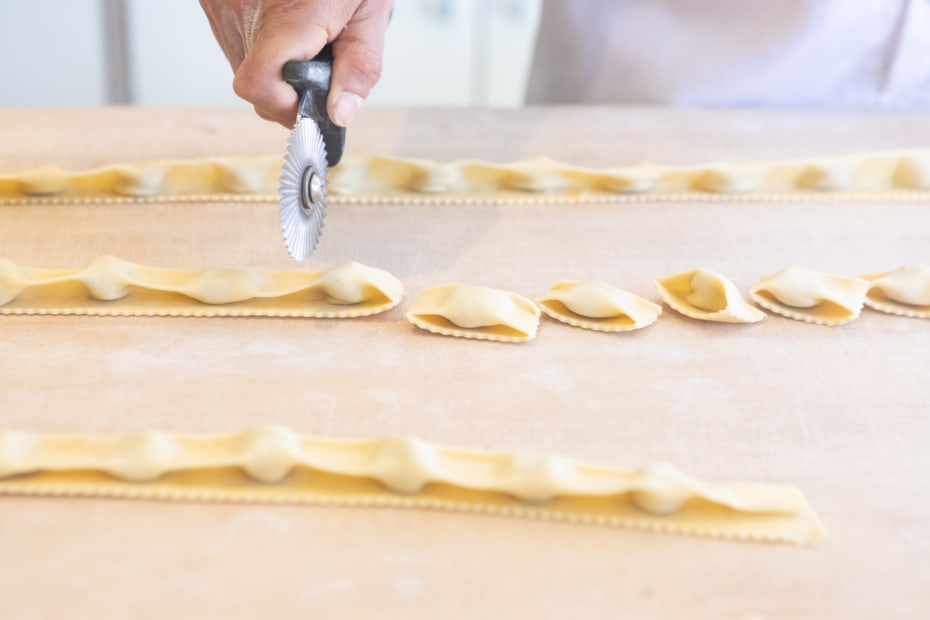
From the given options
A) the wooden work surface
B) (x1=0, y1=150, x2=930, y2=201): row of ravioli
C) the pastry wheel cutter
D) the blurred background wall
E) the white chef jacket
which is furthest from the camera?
the blurred background wall

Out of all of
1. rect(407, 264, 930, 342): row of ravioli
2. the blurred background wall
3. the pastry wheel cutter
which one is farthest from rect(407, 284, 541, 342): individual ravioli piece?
the blurred background wall

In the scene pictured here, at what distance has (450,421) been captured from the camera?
787 millimetres

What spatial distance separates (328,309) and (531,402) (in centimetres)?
22

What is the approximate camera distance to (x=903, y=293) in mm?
958

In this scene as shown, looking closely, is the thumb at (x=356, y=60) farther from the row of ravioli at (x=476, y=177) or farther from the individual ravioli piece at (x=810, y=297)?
the individual ravioli piece at (x=810, y=297)

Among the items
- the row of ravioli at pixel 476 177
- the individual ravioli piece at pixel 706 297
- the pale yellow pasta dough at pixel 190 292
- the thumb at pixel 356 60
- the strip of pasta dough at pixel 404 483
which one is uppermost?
the thumb at pixel 356 60

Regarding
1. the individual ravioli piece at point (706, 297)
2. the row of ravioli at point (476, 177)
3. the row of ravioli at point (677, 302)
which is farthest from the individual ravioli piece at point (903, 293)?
the row of ravioli at point (476, 177)

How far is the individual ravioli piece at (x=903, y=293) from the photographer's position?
3.14 ft

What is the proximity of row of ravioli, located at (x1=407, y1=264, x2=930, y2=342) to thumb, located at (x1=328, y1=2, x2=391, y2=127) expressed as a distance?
19cm

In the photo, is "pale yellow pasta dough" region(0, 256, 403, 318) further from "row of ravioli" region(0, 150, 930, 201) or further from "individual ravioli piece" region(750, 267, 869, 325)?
"individual ravioli piece" region(750, 267, 869, 325)

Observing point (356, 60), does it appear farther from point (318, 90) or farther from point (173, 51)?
point (173, 51)

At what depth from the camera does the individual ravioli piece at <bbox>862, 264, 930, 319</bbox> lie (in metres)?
0.96

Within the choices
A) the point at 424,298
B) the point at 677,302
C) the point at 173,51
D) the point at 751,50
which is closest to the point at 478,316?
the point at 424,298

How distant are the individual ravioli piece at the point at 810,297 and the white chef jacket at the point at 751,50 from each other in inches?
20.7
